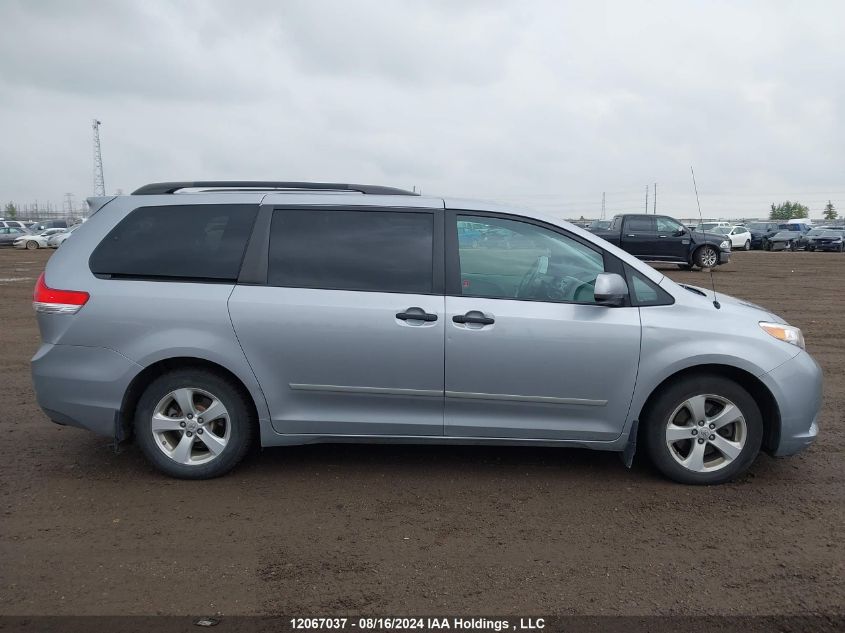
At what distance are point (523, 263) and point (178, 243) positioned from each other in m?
2.22

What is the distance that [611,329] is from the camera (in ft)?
14.3

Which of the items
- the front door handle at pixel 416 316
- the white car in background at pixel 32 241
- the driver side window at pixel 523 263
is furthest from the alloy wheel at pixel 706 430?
the white car in background at pixel 32 241

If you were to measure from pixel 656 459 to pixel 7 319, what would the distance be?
1101cm

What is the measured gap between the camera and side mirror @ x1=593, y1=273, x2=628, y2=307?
4.26 metres

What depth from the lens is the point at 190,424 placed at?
4508 millimetres

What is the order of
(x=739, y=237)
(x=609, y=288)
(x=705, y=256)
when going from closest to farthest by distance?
(x=609, y=288) → (x=705, y=256) → (x=739, y=237)

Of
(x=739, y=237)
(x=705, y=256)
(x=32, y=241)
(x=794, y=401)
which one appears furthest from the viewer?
(x=739, y=237)

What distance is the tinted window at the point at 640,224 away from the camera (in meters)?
23.5

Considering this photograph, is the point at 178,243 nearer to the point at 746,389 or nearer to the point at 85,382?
the point at 85,382

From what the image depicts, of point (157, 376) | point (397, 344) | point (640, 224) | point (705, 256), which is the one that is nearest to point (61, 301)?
point (157, 376)

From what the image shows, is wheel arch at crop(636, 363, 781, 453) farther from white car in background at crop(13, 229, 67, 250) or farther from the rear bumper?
white car in background at crop(13, 229, 67, 250)

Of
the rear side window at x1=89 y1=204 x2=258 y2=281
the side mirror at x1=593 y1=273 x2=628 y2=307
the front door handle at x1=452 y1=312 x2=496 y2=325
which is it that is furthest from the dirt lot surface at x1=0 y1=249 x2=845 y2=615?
the rear side window at x1=89 y1=204 x2=258 y2=281

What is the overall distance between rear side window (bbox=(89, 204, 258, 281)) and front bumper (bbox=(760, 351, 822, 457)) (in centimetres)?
339

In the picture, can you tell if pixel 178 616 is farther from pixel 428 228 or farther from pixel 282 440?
pixel 428 228
